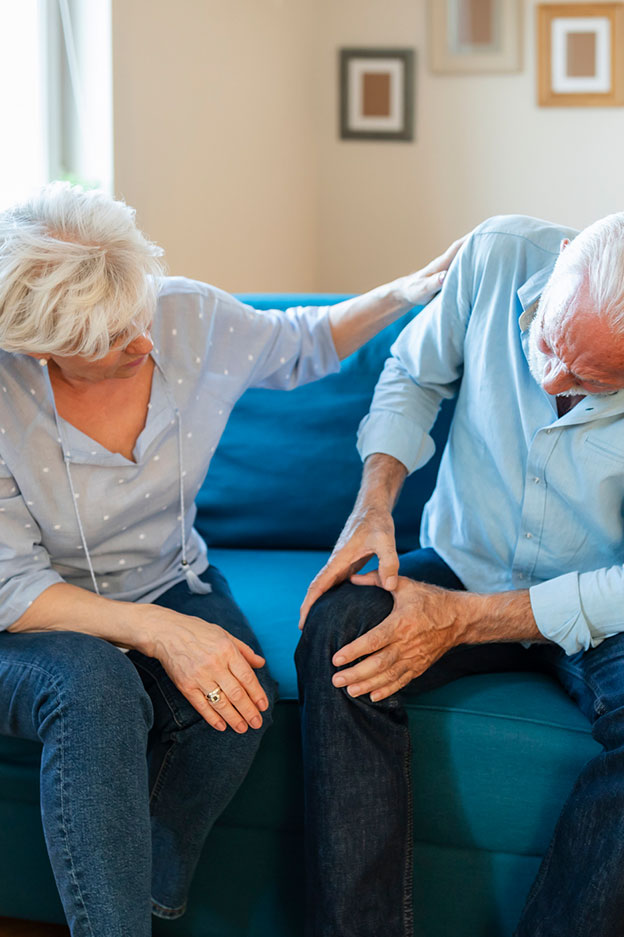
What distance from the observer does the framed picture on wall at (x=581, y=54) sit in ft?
12.6

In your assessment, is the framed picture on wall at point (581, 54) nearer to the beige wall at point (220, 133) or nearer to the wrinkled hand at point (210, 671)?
the beige wall at point (220, 133)

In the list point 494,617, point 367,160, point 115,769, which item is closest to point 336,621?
point 494,617

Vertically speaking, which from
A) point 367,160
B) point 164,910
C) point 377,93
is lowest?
point 164,910

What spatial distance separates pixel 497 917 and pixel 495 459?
0.62 m

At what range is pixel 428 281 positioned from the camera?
154 cm

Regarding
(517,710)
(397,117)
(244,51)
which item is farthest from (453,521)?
(397,117)

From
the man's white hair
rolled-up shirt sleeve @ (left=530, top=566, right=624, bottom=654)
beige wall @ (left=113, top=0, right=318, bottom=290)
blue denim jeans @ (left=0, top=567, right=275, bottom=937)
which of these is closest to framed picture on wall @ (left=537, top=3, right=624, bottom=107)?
beige wall @ (left=113, top=0, right=318, bottom=290)

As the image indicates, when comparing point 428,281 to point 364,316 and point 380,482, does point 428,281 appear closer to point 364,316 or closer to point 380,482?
point 364,316

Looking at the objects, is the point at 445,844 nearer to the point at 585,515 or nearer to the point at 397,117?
the point at 585,515

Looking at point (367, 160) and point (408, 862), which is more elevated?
point (367, 160)

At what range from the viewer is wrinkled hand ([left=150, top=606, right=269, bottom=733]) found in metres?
1.23

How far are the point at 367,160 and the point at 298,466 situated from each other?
102 inches

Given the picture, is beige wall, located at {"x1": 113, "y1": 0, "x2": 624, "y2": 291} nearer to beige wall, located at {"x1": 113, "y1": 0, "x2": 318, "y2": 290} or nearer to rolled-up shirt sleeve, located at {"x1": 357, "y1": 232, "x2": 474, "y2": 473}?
beige wall, located at {"x1": 113, "y1": 0, "x2": 318, "y2": 290}

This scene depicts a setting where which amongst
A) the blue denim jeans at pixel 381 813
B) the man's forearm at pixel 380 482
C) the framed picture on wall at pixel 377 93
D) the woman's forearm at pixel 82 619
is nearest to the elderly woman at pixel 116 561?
the woman's forearm at pixel 82 619
